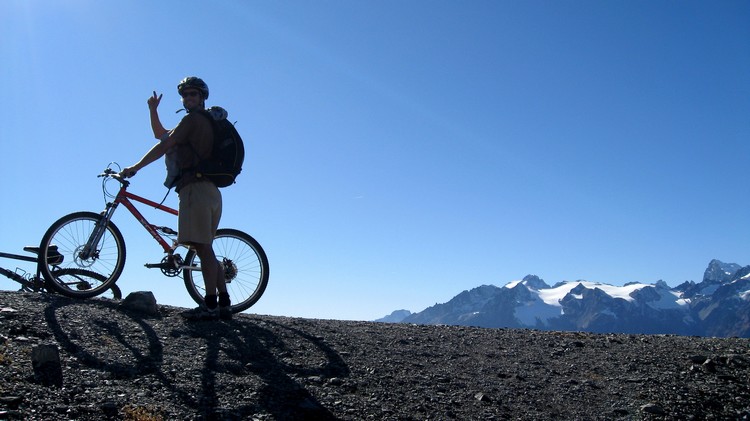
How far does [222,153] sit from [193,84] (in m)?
1.33

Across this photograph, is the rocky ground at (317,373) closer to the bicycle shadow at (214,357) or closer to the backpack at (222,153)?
the bicycle shadow at (214,357)

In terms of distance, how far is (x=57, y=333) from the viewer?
700cm

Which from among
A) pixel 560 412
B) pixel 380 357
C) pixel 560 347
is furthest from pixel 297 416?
pixel 560 347

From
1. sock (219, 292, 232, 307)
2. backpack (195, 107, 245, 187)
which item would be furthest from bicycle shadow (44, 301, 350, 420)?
backpack (195, 107, 245, 187)

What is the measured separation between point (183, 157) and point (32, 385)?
4.48 meters

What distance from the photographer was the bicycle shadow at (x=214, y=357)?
573cm

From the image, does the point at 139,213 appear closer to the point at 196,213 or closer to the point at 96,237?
the point at 96,237

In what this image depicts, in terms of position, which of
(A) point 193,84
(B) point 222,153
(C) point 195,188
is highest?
(A) point 193,84

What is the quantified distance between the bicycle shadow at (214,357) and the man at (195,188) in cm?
59

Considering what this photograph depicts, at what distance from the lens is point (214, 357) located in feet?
23.0

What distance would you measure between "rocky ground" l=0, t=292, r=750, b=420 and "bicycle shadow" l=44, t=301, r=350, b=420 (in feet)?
0.07

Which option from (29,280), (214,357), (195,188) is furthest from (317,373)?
(29,280)

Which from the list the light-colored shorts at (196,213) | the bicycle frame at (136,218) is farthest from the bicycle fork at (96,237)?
the light-colored shorts at (196,213)

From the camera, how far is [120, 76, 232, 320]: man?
8836 mm
